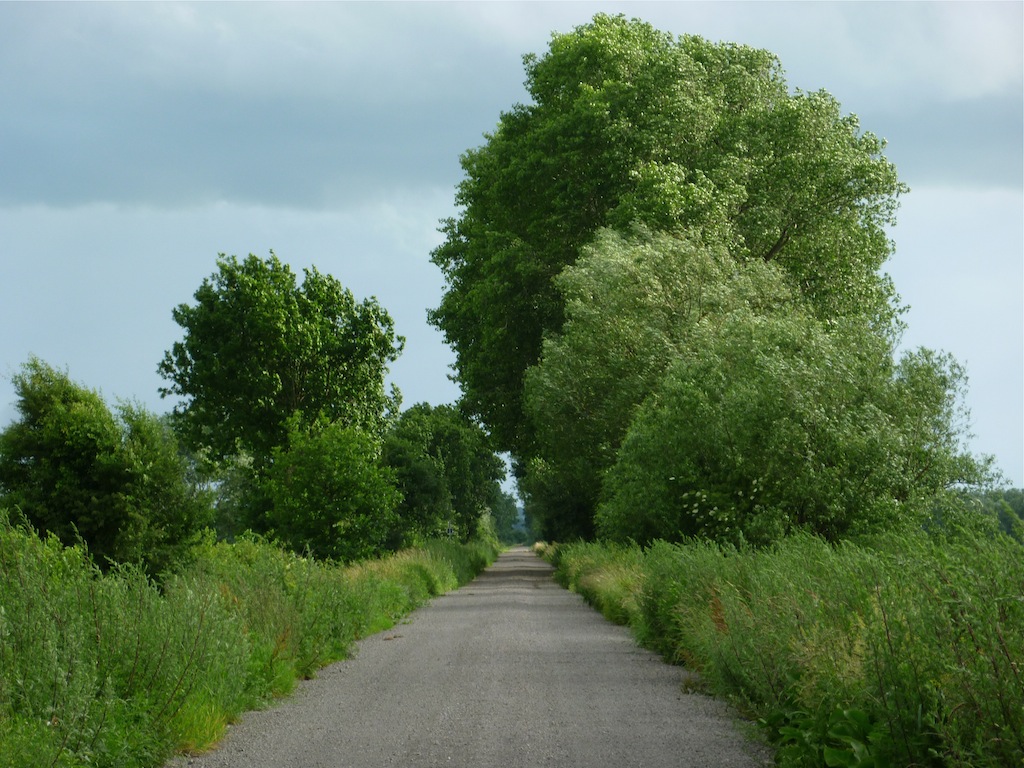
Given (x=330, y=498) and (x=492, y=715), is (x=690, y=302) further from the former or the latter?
(x=492, y=715)

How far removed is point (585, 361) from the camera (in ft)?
109

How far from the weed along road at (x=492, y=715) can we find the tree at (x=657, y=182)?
65.0ft

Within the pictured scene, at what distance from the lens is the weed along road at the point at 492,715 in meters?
9.11

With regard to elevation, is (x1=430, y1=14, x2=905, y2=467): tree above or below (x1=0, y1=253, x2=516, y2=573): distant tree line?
above

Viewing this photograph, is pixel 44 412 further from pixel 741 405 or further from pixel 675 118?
pixel 675 118

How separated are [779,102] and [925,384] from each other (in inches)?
745

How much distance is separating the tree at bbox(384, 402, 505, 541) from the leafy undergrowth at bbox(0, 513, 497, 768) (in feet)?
A: 138

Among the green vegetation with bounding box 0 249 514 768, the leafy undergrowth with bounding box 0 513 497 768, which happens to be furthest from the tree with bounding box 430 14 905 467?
the leafy undergrowth with bounding box 0 513 497 768

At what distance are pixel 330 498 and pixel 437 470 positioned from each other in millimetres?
35930

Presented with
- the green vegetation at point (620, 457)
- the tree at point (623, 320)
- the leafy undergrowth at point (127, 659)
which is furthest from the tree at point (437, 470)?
the leafy undergrowth at point (127, 659)

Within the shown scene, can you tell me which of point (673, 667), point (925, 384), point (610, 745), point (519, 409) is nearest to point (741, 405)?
point (925, 384)

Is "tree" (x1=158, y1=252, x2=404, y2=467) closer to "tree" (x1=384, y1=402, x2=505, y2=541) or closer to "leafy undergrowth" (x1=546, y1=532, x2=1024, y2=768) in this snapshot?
"tree" (x1=384, y1=402, x2=505, y2=541)

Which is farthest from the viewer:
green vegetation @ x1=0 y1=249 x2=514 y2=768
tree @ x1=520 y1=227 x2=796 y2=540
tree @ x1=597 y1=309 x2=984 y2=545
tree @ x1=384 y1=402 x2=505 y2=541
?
tree @ x1=384 y1=402 x2=505 y2=541

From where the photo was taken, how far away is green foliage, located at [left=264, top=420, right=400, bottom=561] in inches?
1331
